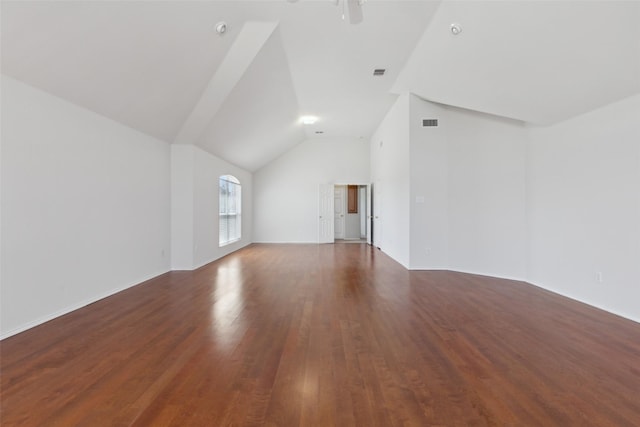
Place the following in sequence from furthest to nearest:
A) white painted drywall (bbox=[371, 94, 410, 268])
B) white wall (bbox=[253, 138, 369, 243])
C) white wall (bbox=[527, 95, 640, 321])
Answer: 1. white wall (bbox=[253, 138, 369, 243])
2. white painted drywall (bbox=[371, 94, 410, 268])
3. white wall (bbox=[527, 95, 640, 321])

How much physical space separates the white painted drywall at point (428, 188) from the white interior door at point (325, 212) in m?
4.79

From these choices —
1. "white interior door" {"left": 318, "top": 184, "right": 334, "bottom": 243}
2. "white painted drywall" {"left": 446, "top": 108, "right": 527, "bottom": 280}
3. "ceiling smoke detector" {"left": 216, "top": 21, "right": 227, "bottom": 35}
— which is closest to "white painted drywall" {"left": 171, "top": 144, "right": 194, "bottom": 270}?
"ceiling smoke detector" {"left": 216, "top": 21, "right": 227, "bottom": 35}

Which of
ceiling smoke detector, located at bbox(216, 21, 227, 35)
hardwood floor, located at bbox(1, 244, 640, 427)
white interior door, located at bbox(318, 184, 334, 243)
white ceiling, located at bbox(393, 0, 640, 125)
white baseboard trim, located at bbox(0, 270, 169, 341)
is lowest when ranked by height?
hardwood floor, located at bbox(1, 244, 640, 427)

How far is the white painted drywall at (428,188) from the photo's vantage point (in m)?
5.68

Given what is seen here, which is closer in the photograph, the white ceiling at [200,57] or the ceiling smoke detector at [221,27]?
the white ceiling at [200,57]

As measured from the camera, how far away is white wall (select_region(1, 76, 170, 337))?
109 inches

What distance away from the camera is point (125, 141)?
173 inches

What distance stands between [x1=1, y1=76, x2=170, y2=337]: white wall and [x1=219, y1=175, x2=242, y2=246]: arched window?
2742 mm

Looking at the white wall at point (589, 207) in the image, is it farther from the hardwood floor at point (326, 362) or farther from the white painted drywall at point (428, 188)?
the white painted drywall at point (428, 188)

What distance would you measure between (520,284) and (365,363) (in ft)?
12.2

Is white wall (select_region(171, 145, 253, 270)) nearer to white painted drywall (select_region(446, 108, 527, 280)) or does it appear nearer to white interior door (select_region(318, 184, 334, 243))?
white interior door (select_region(318, 184, 334, 243))

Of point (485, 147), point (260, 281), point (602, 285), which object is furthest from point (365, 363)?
point (485, 147)

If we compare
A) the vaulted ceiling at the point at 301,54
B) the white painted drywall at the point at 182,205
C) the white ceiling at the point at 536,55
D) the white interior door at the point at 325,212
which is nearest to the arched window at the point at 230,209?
the white painted drywall at the point at 182,205

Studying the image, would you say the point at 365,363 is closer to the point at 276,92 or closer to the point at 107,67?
the point at 107,67
